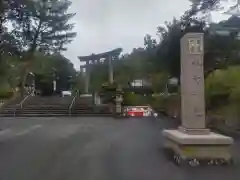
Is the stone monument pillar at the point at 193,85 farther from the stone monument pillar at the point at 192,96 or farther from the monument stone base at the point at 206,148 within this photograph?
the monument stone base at the point at 206,148

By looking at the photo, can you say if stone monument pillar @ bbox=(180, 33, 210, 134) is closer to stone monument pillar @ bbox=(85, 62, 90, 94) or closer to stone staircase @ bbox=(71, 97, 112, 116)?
stone staircase @ bbox=(71, 97, 112, 116)

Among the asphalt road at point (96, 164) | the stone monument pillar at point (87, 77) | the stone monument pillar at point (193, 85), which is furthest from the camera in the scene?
the stone monument pillar at point (87, 77)

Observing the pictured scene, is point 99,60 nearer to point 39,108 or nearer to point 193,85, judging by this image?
point 39,108

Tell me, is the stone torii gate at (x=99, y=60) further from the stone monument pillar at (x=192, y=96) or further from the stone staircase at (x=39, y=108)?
the stone monument pillar at (x=192, y=96)

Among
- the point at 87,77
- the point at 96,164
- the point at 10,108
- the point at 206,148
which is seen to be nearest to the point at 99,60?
the point at 87,77

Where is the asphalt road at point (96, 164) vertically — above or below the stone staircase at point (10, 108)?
below

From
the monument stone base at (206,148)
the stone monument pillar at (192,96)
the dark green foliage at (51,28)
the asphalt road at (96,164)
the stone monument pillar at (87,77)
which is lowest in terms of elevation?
the asphalt road at (96,164)

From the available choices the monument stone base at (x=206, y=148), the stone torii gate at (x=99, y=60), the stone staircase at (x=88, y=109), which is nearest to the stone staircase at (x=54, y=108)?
the stone staircase at (x=88, y=109)

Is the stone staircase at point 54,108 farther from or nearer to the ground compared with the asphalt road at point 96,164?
farther from the ground

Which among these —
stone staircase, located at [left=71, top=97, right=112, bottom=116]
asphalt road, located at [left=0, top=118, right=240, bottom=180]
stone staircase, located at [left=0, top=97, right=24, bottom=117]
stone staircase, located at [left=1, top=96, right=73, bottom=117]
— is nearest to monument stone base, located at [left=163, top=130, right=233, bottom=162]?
asphalt road, located at [left=0, top=118, right=240, bottom=180]

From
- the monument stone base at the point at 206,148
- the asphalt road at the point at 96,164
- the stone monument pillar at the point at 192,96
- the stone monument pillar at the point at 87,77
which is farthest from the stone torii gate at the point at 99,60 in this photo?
the monument stone base at the point at 206,148

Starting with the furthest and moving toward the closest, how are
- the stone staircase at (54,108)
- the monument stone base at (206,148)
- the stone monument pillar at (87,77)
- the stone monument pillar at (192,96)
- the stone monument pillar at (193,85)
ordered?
the stone monument pillar at (87,77)
the stone staircase at (54,108)
the stone monument pillar at (193,85)
the stone monument pillar at (192,96)
the monument stone base at (206,148)

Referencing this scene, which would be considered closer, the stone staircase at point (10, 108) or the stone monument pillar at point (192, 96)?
the stone monument pillar at point (192, 96)

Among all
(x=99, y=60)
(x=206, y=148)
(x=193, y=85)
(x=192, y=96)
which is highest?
(x=99, y=60)
